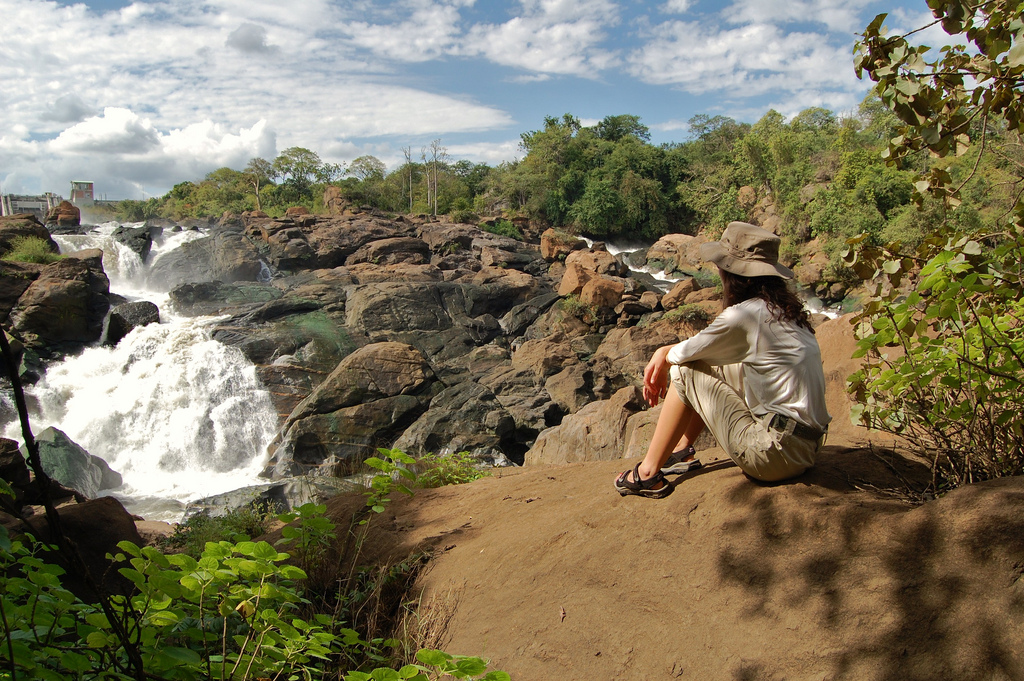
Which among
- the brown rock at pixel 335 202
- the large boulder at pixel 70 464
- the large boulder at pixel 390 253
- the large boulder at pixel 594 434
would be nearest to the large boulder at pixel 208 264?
the large boulder at pixel 390 253

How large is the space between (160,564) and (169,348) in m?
13.9

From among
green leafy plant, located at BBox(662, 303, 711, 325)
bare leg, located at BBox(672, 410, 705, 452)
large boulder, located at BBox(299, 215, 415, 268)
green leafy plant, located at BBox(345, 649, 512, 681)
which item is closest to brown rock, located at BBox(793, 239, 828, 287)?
green leafy plant, located at BBox(662, 303, 711, 325)

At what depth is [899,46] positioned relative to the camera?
6.05ft

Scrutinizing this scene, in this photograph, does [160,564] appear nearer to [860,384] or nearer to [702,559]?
[702,559]

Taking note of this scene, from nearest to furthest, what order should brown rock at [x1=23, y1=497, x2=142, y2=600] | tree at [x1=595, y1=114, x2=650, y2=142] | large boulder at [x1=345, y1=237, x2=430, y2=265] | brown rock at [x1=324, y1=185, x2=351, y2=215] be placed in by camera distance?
brown rock at [x1=23, y1=497, x2=142, y2=600] < large boulder at [x1=345, y1=237, x2=430, y2=265] < brown rock at [x1=324, y1=185, x2=351, y2=215] < tree at [x1=595, y1=114, x2=650, y2=142]

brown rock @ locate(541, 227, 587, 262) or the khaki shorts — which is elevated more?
brown rock @ locate(541, 227, 587, 262)

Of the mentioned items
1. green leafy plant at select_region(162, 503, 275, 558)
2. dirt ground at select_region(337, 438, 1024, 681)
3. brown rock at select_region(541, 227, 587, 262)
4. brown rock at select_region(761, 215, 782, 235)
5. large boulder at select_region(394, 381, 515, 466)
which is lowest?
large boulder at select_region(394, 381, 515, 466)

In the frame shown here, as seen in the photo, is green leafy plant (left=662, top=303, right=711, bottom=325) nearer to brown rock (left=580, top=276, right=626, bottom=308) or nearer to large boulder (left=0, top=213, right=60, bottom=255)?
brown rock (left=580, top=276, right=626, bottom=308)

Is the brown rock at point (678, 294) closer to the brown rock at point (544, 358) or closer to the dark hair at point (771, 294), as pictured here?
the brown rock at point (544, 358)

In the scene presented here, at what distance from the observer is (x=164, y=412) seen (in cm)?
1229

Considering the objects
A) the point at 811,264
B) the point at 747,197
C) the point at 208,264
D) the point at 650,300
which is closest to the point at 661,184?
the point at 747,197

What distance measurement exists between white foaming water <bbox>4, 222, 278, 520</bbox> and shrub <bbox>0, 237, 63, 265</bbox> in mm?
3691

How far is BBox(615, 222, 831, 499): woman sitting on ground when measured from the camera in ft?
8.14

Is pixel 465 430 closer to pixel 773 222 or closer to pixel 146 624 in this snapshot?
pixel 146 624
